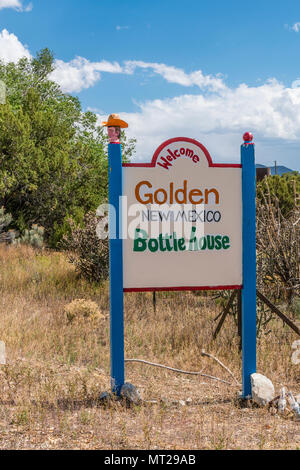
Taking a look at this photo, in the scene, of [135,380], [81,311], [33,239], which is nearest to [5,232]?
[33,239]

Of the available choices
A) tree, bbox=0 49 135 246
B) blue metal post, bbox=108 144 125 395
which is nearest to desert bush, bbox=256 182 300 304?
blue metal post, bbox=108 144 125 395

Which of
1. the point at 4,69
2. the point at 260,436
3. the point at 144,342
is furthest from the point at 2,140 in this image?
the point at 260,436

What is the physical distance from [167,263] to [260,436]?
5.82 feet

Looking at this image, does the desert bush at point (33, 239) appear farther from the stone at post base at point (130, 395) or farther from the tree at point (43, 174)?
the stone at post base at point (130, 395)

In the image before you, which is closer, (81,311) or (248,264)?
(248,264)

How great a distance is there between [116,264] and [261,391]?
185 cm

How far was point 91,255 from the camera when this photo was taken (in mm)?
11367

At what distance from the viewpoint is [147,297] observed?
9586 mm

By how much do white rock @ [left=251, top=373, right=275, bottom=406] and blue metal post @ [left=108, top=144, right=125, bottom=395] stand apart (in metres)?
1.28

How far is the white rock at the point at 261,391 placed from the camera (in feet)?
15.2

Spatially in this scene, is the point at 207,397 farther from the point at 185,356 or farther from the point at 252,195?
the point at 252,195

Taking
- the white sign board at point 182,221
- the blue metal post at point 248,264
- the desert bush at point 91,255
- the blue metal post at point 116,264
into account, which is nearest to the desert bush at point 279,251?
the blue metal post at point 248,264

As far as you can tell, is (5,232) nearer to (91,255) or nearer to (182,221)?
(91,255)

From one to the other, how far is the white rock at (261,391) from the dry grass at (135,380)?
10 cm
